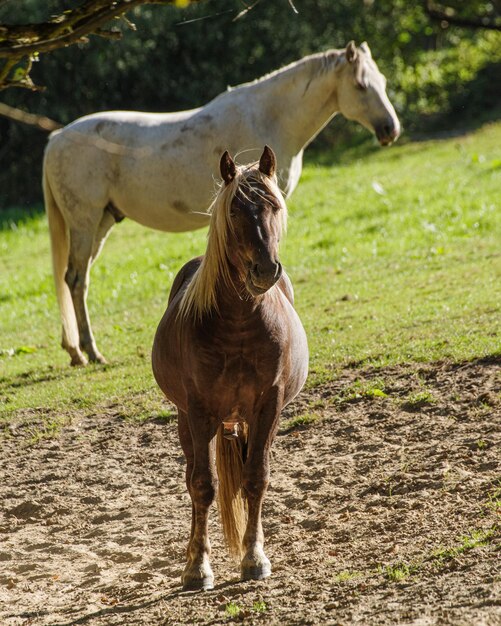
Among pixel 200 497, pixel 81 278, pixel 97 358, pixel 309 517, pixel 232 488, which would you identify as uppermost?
pixel 81 278

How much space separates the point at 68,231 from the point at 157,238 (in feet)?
21.0

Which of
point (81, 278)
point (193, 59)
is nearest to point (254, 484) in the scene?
point (81, 278)

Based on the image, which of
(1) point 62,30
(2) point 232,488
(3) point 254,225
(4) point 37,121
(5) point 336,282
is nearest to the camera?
(4) point 37,121

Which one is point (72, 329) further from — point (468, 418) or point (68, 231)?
point (468, 418)

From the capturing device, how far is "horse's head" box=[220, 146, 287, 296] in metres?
4.07

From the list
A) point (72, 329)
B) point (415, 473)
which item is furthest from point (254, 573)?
point (72, 329)

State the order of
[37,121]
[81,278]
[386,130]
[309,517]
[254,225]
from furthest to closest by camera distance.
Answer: [386,130]
[81,278]
[309,517]
[254,225]
[37,121]

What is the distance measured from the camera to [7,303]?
41.3 feet

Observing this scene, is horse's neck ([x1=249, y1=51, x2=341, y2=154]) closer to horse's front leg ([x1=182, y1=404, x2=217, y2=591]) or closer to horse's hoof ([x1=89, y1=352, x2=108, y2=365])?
horse's hoof ([x1=89, y1=352, x2=108, y2=365])

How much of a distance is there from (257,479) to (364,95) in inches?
215

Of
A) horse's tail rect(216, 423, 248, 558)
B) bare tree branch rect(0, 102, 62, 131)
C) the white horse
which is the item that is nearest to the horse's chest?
horse's tail rect(216, 423, 248, 558)

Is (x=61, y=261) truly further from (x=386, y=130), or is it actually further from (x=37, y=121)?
(x=37, y=121)

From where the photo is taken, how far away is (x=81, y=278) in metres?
9.12

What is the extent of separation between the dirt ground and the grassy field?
1.85ft
